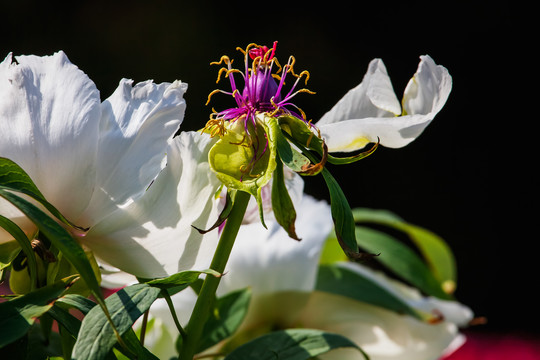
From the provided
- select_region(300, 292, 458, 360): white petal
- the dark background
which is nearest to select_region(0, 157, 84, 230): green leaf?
select_region(300, 292, 458, 360): white petal

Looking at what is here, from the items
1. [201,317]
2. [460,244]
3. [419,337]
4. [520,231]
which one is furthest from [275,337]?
[520,231]

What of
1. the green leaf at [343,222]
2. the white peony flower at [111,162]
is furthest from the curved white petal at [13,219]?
the green leaf at [343,222]

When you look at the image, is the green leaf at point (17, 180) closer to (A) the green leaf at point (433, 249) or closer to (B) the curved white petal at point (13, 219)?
(B) the curved white petal at point (13, 219)

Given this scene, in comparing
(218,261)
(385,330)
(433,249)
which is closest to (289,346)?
(218,261)

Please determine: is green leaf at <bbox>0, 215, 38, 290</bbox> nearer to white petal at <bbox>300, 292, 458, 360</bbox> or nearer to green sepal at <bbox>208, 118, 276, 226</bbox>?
green sepal at <bbox>208, 118, 276, 226</bbox>

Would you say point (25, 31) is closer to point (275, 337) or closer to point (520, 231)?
point (520, 231)

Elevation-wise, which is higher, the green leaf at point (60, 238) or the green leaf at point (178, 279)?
the green leaf at point (60, 238)
